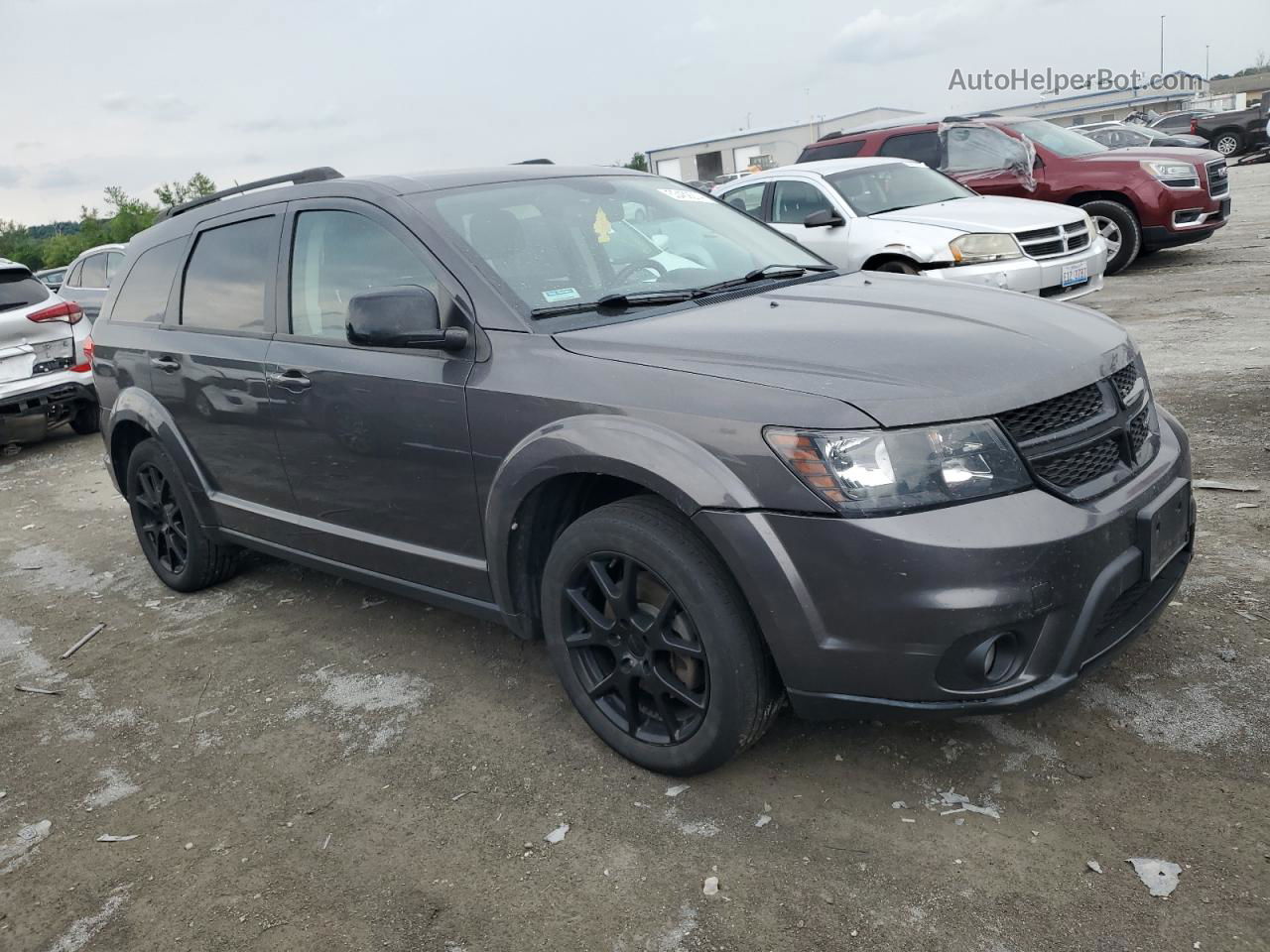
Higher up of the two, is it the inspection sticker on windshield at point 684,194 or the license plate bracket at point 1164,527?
the inspection sticker on windshield at point 684,194

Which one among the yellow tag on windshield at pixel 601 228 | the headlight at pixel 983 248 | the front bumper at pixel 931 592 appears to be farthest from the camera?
the headlight at pixel 983 248

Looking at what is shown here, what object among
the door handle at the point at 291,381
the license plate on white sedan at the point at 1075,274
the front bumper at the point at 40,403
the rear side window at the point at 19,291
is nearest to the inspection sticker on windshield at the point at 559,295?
the door handle at the point at 291,381

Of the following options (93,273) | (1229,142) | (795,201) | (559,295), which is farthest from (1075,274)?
(1229,142)

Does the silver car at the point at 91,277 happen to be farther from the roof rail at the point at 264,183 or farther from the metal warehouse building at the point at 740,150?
the metal warehouse building at the point at 740,150

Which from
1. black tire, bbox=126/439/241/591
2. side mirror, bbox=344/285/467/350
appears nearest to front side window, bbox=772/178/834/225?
black tire, bbox=126/439/241/591

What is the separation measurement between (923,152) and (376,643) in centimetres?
1000

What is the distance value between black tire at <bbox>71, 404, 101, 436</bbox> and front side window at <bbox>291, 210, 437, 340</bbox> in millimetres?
6954

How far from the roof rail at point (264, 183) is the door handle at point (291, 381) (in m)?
0.77

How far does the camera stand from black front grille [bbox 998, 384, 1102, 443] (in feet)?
8.50

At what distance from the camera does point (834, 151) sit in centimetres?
1288

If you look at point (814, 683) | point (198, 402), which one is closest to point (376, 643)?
point (198, 402)

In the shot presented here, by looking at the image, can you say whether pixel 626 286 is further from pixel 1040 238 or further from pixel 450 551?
pixel 1040 238

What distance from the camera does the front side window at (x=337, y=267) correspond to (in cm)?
354

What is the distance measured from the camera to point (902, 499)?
8.14ft
